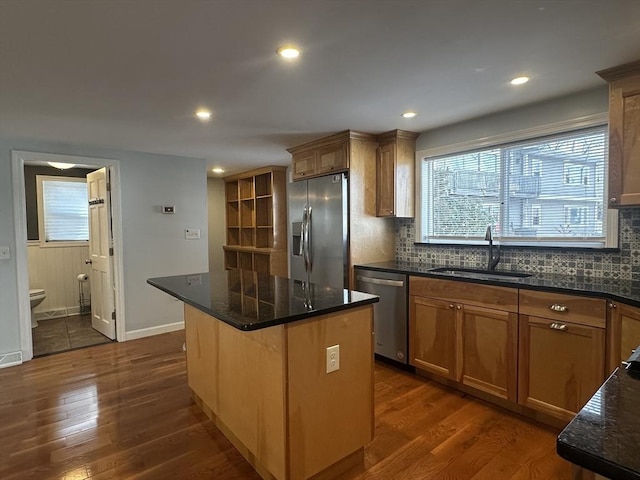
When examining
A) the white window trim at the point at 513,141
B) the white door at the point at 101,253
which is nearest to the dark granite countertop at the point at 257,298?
the white window trim at the point at 513,141

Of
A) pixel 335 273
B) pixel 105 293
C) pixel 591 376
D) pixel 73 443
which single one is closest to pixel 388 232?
pixel 335 273

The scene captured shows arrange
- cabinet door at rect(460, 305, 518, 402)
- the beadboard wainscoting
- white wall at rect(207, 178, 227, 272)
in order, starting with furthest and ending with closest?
white wall at rect(207, 178, 227, 272) → the beadboard wainscoting → cabinet door at rect(460, 305, 518, 402)

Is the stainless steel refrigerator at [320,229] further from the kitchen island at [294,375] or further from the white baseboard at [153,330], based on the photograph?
the white baseboard at [153,330]

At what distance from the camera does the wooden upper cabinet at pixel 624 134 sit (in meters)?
2.13

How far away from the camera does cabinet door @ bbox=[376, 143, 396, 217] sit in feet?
11.9

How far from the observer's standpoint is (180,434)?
7.63 feet

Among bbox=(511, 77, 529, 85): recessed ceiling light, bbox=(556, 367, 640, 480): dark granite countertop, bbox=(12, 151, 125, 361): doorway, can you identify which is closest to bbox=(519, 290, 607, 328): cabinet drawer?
bbox=(511, 77, 529, 85): recessed ceiling light

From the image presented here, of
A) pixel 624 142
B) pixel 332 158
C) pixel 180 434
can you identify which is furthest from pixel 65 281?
pixel 624 142

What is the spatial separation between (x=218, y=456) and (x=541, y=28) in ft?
9.18

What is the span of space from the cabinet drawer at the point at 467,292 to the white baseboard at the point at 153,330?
3073mm

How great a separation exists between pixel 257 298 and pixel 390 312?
5.55 feet

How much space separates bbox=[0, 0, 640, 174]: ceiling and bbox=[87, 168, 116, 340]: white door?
1080mm

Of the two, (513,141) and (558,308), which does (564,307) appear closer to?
(558,308)

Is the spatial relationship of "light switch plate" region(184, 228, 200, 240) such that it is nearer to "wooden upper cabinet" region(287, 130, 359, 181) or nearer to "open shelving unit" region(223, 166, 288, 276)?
"open shelving unit" region(223, 166, 288, 276)
